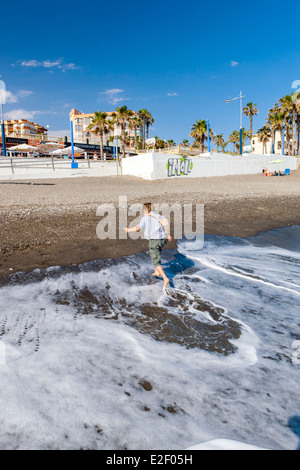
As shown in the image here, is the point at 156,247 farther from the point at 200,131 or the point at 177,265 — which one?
the point at 200,131

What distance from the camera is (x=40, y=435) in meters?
2.50

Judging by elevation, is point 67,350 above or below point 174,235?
below

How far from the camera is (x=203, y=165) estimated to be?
30094mm

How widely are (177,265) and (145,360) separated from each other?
135 inches

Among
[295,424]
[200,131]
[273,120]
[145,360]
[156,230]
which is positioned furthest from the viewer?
[200,131]

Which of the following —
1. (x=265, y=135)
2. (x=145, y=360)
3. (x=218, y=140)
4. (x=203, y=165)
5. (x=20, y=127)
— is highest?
(x=20, y=127)

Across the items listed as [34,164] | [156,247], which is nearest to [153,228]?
[156,247]

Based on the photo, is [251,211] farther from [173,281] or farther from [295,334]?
[295,334]

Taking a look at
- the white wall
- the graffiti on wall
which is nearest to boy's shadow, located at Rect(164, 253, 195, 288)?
the white wall

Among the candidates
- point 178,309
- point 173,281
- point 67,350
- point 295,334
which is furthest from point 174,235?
point 67,350
